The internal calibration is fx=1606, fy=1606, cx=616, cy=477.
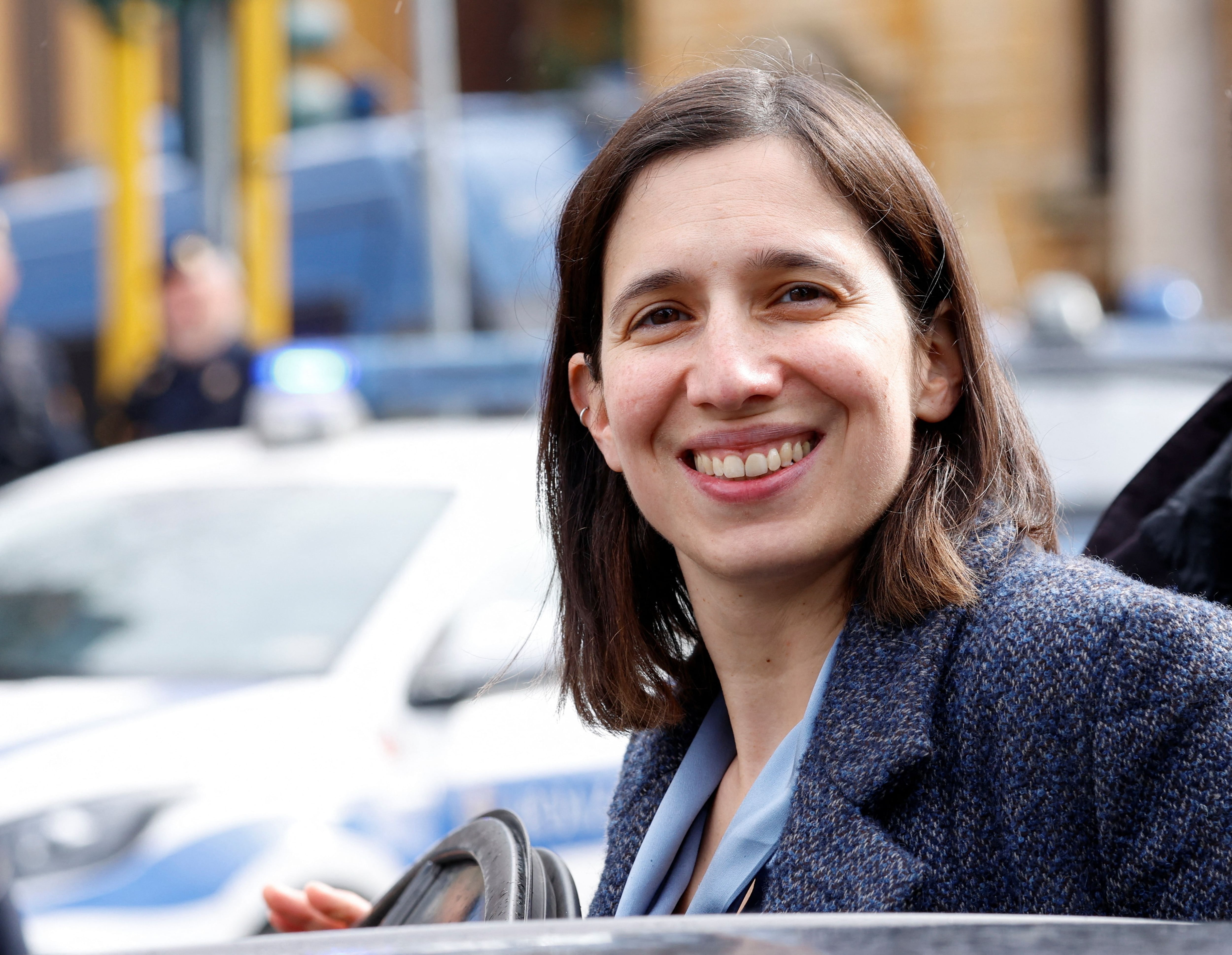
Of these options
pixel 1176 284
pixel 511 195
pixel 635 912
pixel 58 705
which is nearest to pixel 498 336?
pixel 511 195

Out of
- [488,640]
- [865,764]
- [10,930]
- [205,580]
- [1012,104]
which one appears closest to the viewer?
[865,764]

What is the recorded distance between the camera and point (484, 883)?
165 cm

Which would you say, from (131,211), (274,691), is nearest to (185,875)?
(274,691)

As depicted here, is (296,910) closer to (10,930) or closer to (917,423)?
(917,423)

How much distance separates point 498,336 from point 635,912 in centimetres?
777

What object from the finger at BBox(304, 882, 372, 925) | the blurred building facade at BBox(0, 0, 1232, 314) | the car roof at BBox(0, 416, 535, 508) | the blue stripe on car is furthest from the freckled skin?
the blurred building facade at BBox(0, 0, 1232, 314)

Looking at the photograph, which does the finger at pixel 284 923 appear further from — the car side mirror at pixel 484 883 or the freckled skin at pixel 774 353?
the freckled skin at pixel 774 353

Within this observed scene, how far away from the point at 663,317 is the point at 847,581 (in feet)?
1.17

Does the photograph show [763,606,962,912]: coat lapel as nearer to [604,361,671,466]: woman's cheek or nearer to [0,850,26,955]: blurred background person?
[604,361,671,466]: woman's cheek

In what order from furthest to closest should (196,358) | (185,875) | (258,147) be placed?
(258,147), (196,358), (185,875)

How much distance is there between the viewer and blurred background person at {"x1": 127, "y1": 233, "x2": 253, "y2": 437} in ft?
21.3

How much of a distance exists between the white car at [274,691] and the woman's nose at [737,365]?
152 centimetres

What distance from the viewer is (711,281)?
1716 mm

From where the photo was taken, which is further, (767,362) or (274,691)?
(274,691)
